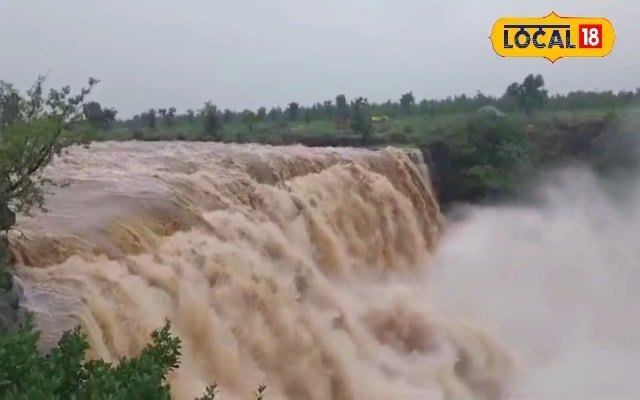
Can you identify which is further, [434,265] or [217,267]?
[434,265]

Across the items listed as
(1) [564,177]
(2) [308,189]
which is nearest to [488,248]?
(2) [308,189]

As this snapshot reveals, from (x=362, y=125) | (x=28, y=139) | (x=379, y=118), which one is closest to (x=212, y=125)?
(x=362, y=125)

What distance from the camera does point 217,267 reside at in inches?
240

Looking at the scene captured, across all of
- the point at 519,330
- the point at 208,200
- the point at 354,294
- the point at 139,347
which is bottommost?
the point at 519,330

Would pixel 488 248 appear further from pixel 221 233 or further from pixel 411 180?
pixel 221 233

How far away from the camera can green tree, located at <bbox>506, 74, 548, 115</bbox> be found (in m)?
30.0

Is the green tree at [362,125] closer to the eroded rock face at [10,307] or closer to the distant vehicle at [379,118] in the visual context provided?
the distant vehicle at [379,118]

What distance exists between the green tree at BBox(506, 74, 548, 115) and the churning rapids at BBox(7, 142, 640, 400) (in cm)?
1627

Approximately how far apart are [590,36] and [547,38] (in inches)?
41.4

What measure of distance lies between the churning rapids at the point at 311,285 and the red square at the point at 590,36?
11.1ft

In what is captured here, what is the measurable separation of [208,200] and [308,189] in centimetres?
260

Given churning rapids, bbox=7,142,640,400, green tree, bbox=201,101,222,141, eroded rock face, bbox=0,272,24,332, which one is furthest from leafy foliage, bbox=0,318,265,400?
green tree, bbox=201,101,222,141

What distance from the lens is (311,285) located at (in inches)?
293

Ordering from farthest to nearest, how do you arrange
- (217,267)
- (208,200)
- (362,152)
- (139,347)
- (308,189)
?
(362,152)
(308,189)
(208,200)
(217,267)
(139,347)
